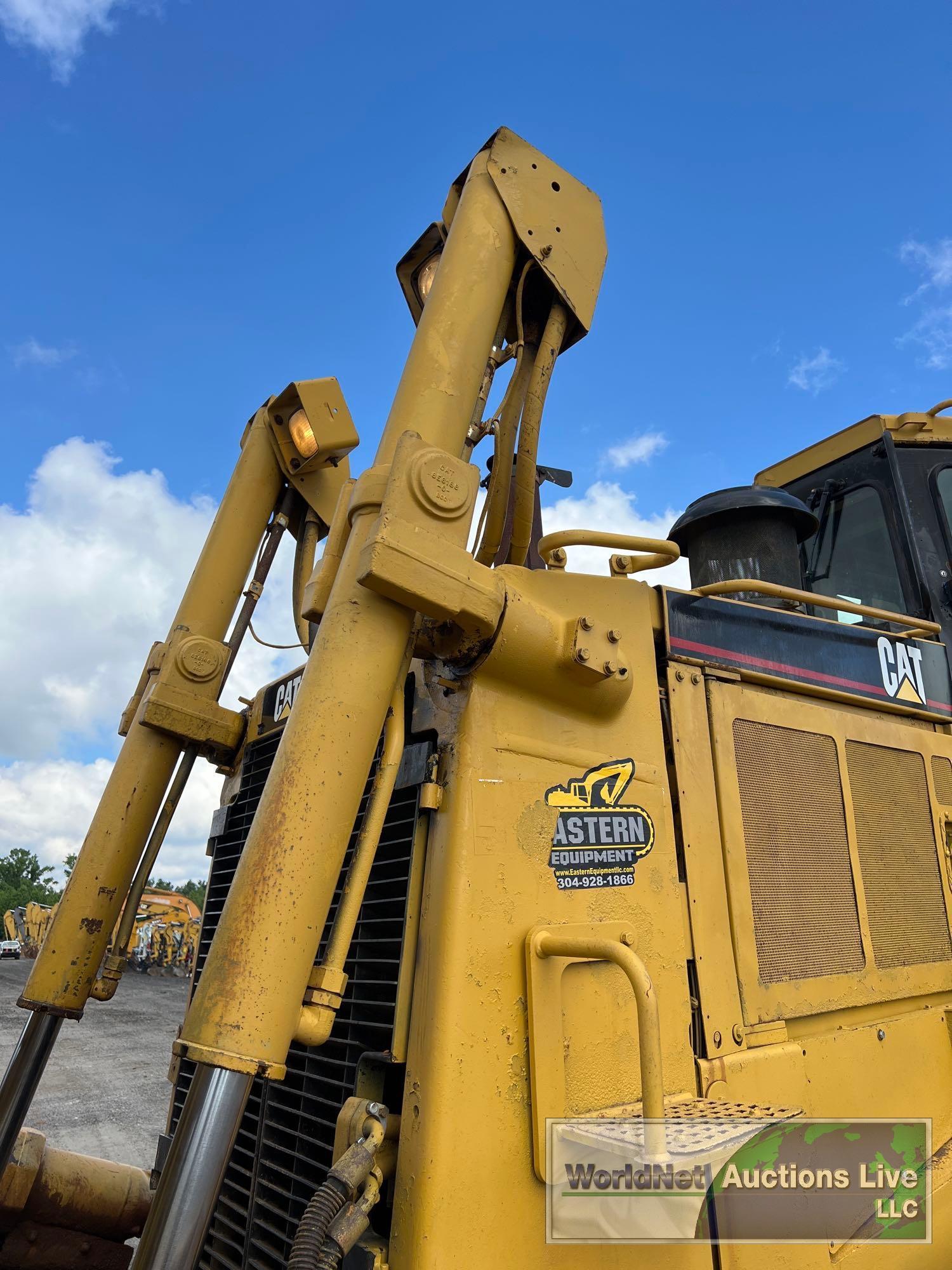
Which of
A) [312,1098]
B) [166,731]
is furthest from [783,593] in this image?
[166,731]

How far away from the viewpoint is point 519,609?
84.8 inches

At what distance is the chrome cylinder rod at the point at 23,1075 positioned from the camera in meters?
2.69

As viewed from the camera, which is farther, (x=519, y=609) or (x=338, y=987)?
(x=519, y=609)

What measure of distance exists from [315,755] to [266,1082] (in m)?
1.20

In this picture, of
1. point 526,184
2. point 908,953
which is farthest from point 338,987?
point 526,184

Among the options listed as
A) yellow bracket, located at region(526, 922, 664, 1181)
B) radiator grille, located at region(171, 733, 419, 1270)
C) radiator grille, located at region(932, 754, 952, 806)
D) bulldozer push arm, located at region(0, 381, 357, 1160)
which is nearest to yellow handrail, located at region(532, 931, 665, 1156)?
yellow bracket, located at region(526, 922, 664, 1181)

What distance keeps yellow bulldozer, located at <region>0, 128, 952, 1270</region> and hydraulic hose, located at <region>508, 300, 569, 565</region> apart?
0.03ft

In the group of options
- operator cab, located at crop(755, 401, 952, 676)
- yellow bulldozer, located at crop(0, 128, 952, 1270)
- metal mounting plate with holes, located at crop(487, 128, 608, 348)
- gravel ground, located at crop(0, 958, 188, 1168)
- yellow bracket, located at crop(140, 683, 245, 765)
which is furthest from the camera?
gravel ground, located at crop(0, 958, 188, 1168)

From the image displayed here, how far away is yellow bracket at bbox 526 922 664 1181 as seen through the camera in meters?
1.79

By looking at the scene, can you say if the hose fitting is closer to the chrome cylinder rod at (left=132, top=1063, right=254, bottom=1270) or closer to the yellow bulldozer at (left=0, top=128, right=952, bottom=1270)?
the yellow bulldozer at (left=0, top=128, right=952, bottom=1270)

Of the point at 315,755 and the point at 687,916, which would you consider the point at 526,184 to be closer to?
the point at 315,755

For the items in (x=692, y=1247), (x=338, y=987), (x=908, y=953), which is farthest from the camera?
(x=908, y=953)

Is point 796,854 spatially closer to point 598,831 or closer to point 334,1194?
point 598,831

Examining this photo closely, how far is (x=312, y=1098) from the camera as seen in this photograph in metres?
2.25
